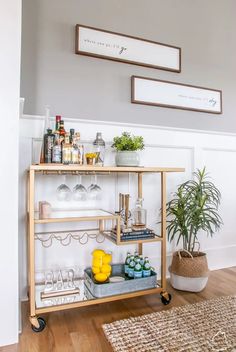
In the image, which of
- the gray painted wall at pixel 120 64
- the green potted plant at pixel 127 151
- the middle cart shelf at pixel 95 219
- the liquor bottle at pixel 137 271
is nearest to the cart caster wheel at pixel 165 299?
the liquor bottle at pixel 137 271

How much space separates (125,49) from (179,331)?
→ 1923mm

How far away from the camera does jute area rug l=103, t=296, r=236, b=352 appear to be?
127cm

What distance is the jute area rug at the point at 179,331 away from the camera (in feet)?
4.18

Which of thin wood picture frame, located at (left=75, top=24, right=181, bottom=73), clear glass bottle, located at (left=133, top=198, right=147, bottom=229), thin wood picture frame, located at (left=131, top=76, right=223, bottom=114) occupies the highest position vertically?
thin wood picture frame, located at (left=75, top=24, right=181, bottom=73)

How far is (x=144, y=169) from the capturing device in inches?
65.8

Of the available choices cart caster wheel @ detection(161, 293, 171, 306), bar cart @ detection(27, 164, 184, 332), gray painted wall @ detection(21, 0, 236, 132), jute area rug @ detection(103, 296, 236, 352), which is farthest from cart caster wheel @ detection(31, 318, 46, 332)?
gray painted wall @ detection(21, 0, 236, 132)

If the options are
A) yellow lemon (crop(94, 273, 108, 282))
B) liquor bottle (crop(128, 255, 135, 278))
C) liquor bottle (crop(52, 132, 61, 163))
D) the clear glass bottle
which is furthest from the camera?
the clear glass bottle

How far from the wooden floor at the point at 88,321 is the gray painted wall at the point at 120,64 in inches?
50.9

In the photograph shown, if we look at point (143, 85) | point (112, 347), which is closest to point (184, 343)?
point (112, 347)

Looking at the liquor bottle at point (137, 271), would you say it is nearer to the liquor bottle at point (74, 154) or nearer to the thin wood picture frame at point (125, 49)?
the liquor bottle at point (74, 154)

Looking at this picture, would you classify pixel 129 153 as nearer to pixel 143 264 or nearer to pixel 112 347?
pixel 143 264

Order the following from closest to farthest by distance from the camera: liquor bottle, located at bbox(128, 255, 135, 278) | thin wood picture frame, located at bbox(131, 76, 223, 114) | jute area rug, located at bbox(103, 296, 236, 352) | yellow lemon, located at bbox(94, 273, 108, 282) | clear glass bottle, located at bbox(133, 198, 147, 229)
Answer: jute area rug, located at bbox(103, 296, 236, 352), yellow lemon, located at bbox(94, 273, 108, 282), liquor bottle, located at bbox(128, 255, 135, 278), clear glass bottle, located at bbox(133, 198, 147, 229), thin wood picture frame, located at bbox(131, 76, 223, 114)

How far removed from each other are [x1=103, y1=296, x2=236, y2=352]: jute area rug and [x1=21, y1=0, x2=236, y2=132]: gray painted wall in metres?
1.36

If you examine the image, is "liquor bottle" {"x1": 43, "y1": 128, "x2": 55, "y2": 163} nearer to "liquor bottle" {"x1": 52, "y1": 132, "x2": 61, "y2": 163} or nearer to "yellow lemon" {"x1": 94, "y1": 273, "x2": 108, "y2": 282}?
"liquor bottle" {"x1": 52, "y1": 132, "x2": 61, "y2": 163}
